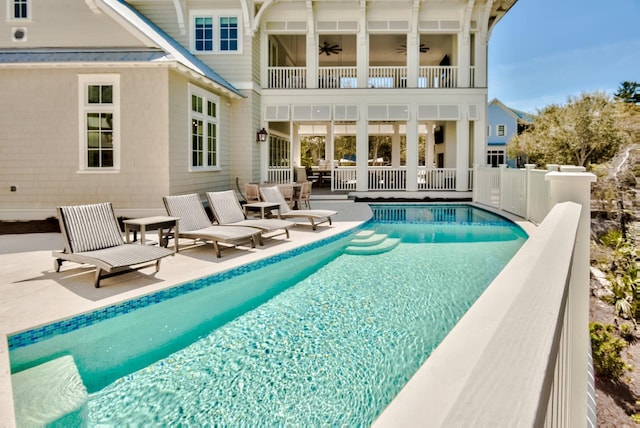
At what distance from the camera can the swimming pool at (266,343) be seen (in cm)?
338

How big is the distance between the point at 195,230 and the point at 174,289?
96.0 inches

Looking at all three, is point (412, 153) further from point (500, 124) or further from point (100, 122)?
point (500, 124)

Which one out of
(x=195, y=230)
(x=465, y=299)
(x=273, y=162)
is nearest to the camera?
(x=465, y=299)

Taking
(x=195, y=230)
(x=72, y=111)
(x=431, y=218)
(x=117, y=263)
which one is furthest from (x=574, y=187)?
(x=72, y=111)

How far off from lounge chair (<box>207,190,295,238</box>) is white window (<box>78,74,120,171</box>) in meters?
3.38

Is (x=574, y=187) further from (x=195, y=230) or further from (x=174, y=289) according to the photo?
(x=195, y=230)

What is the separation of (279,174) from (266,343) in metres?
12.6

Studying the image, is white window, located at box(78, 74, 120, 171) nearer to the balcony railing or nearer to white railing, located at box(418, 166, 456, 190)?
the balcony railing

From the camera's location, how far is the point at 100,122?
10562mm

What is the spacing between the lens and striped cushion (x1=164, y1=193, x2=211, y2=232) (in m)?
7.68

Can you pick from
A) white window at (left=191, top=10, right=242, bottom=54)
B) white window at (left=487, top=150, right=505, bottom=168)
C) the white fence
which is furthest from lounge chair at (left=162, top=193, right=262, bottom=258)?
white window at (left=487, top=150, right=505, bottom=168)

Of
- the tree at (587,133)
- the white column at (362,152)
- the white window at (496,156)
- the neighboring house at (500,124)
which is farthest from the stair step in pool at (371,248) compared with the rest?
the neighboring house at (500,124)

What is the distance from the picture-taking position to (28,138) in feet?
34.2

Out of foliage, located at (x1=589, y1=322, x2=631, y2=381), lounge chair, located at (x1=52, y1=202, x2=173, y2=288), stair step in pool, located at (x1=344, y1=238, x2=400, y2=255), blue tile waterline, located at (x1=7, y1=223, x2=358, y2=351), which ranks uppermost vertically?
lounge chair, located at (x1=52, y1=202, x2=173, y2=288)
